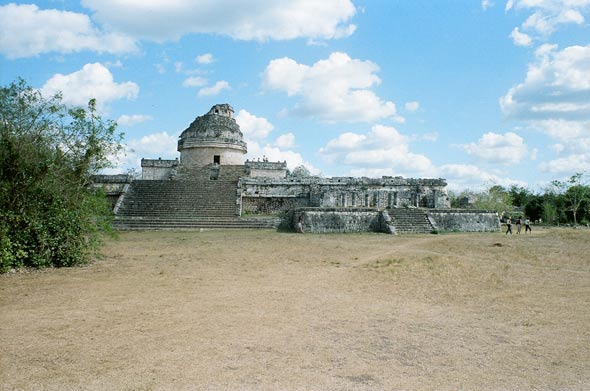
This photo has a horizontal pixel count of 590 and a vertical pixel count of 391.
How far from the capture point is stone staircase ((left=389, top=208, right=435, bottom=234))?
19.0m

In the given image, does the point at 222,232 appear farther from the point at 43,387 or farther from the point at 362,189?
the point at 43,387

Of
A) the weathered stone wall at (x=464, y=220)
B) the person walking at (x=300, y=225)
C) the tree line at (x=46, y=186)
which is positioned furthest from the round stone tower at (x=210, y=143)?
the tree line at (x=46, y=186)

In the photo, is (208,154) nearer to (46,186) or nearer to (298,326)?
(46,186)

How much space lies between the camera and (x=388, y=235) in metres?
17.4

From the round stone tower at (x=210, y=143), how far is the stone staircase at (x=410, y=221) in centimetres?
1229

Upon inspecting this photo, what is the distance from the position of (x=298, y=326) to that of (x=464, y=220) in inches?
656

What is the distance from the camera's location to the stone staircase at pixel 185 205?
62.7 ft

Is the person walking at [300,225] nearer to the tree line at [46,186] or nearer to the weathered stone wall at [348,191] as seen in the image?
the weathered stone wall at [348,191]

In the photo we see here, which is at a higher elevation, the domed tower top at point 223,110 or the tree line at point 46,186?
the domed tower top at point 223,110

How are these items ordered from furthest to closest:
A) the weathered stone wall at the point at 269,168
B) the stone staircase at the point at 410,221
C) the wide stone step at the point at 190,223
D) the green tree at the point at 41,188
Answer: the weathered stone wall at the point at 269,168, the stone staircase at the point at 410,221, the wide stone step at the point at 190,223, the green tree at the point at 41,188

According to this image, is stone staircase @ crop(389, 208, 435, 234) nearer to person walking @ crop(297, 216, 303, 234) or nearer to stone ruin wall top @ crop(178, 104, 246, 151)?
person walking @ crop(297, 216, 303, 234)

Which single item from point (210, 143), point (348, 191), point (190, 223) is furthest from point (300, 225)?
point (210, 143)

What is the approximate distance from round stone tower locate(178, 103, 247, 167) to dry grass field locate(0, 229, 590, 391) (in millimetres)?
19127

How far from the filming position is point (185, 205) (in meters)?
21.5
